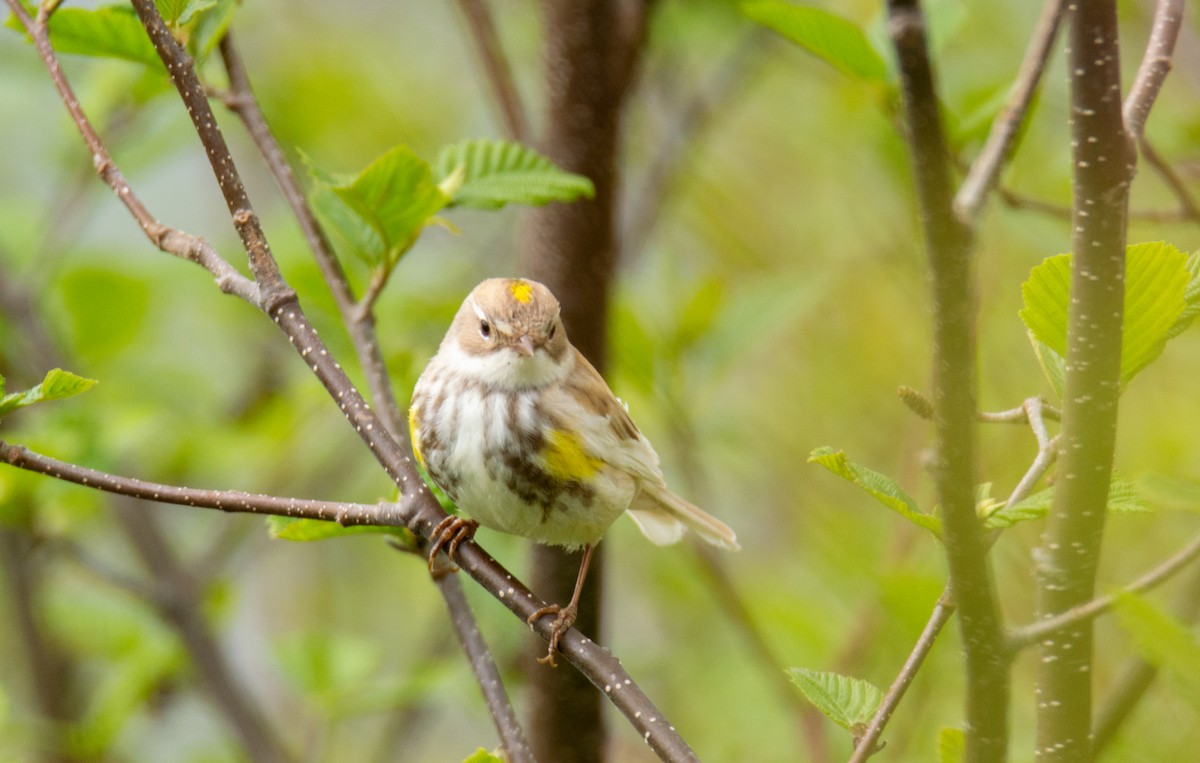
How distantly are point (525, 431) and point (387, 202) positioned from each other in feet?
1.76

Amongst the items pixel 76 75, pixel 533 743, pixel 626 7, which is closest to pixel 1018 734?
pixel 533 743

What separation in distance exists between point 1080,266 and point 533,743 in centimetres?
158

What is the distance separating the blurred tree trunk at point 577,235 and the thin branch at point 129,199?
83cm

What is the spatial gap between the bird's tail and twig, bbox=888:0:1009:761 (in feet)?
5.10

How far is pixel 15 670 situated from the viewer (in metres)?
5.17

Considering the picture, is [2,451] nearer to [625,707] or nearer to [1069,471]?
[625,707]

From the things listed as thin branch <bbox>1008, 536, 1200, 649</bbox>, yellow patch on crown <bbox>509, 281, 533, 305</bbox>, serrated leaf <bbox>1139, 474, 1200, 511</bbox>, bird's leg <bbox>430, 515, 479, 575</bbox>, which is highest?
yellow patch on crown <bbox>509, 281, 533, 305</bbox>

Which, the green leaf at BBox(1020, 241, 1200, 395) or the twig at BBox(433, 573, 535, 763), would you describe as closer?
the green leaf at BBox(1020, 241, 1200, 395)

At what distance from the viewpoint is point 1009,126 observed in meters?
1.24

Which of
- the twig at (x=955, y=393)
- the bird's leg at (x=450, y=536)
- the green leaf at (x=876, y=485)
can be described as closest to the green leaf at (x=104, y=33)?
the bird's leg at (x=450, y=536)

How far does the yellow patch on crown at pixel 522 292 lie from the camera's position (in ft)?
7.74

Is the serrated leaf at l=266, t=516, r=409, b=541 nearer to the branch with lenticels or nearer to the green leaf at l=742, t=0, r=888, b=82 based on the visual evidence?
the branch with lenticels

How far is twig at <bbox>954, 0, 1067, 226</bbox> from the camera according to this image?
3.68 feet

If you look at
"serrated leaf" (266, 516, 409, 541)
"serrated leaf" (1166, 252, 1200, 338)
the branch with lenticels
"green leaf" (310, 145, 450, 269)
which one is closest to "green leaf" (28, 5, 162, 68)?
the branch with lenticels
